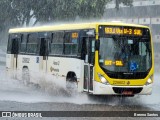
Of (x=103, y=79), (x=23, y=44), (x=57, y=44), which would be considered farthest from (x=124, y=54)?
(x=23, y=44)

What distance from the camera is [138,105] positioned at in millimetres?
14617

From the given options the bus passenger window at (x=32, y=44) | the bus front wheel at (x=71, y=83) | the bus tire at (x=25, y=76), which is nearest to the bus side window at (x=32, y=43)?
the bus passenger window at (x=32, y=44)

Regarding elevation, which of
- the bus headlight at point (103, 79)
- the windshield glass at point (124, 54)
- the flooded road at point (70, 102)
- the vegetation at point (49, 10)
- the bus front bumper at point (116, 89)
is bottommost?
the flooded road at point (70, 102)

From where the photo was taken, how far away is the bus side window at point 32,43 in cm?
1979

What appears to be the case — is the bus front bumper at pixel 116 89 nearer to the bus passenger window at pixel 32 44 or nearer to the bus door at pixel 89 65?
the bus door at pixel 89 65

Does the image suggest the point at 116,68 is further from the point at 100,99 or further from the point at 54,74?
the point at 54,74

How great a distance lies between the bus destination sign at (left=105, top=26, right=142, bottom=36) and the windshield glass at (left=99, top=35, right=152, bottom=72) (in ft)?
0.50

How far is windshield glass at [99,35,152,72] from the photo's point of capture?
14.4 m

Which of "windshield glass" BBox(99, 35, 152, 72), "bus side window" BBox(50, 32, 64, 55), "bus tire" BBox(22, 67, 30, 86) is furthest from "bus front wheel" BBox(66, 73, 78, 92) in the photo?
"bus tire" BBox(22, 67, 30, 86)

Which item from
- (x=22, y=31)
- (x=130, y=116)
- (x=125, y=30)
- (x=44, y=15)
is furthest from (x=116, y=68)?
(x=44, y=15)

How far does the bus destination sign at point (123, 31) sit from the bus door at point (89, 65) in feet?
2.09

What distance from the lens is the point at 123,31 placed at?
48.6ft

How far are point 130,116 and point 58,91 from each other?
18.9 ft

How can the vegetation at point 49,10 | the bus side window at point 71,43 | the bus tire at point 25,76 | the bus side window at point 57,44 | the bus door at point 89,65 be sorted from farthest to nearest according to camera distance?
1. the vegetation at point 49,10
2. the bus tire at point 25,76
3. the bus side window at point 57,44
4. the bus side window at point 71,43
5. the bus door at point 89,65
